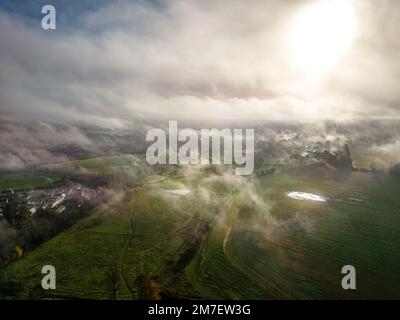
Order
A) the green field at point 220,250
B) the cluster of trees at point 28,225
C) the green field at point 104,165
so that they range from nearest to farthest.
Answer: the green field at point 220,250
the cluster of trees at point 28,225
the green field at point 104,165

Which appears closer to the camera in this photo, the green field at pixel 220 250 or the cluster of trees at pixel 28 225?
the green field at pixel 220 250

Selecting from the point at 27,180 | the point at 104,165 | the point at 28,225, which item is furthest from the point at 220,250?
the point at 104,165

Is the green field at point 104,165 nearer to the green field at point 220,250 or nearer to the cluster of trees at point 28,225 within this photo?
the green field at point 220,250

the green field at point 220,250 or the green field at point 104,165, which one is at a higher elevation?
the green field at point 104,165

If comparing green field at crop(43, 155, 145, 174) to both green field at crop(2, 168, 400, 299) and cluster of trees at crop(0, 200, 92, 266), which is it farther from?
cluster of trees at crop(0, 200, 92, 266)

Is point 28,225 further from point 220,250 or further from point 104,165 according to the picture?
point 104,165

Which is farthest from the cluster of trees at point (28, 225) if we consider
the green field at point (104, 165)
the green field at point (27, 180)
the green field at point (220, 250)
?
the green field at point (104, 165)
